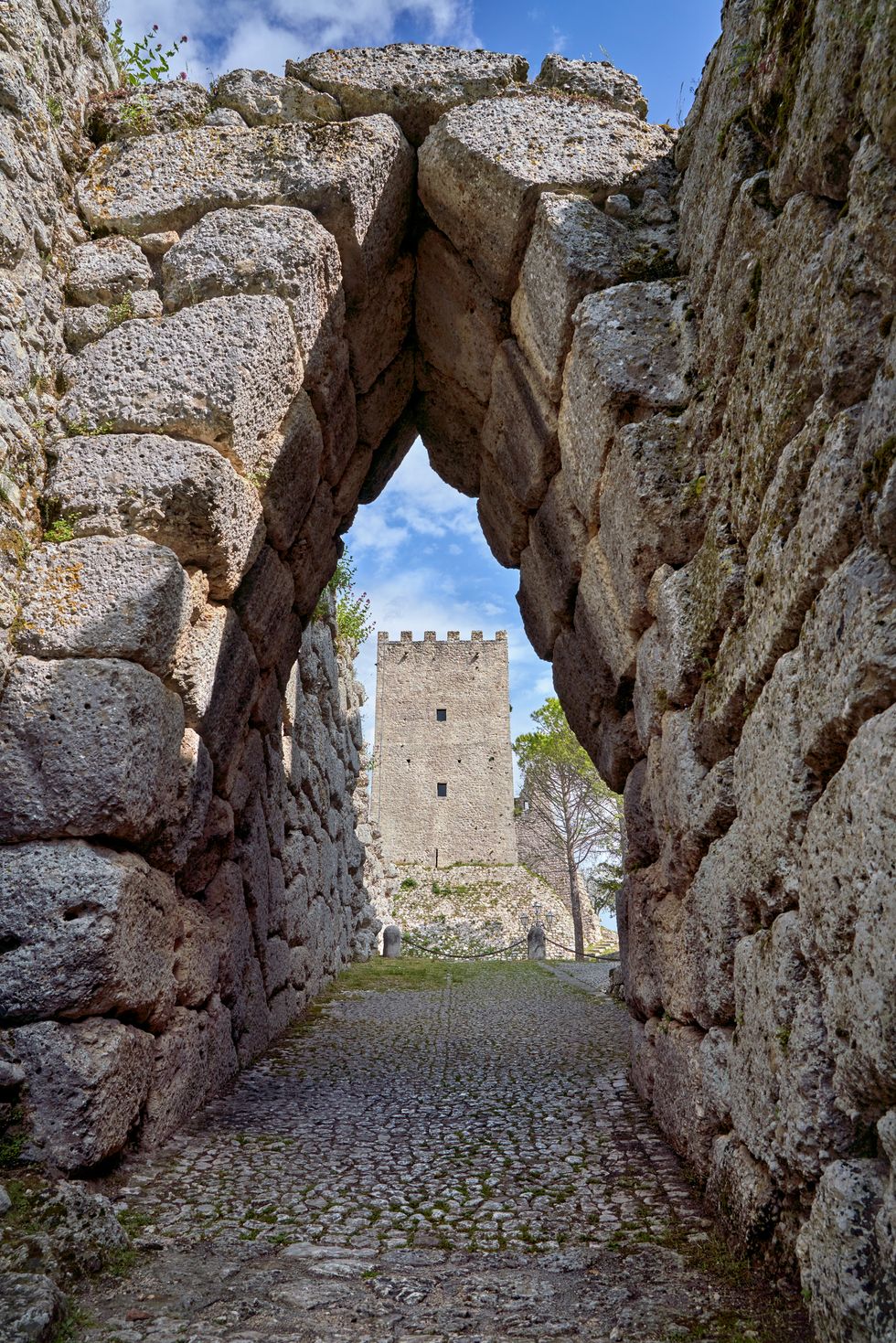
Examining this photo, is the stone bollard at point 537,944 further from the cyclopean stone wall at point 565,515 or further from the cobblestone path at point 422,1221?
the cobblestone path at point 422,1221

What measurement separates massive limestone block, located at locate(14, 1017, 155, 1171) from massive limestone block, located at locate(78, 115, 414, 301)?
3.92 metres

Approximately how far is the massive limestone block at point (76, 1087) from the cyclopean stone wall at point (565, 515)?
0.9 inches

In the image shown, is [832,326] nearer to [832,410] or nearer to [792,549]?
[832,410]

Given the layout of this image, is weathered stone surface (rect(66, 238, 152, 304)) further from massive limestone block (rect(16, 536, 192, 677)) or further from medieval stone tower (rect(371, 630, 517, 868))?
medieval stone tower (rect(371, 630, 517, 868))

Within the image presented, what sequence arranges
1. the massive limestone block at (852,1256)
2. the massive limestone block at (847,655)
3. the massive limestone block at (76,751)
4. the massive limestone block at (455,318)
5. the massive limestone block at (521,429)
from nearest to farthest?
1. the massive limestone block at (852,1256)
2. the massive limestone block at (847,655)
3. the massive limestone block at (76,751)
4. the massive limestone block at (521,429)
5. the massive limestone block at (455,318)

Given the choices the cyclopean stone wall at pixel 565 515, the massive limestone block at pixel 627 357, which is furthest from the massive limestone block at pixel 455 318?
the massive limestone block at pixel 627 357

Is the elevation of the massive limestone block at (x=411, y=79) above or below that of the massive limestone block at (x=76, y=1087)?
above

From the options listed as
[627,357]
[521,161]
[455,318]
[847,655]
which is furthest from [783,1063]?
[455,318]

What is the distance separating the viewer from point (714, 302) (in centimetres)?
355

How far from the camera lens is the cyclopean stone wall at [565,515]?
202 centimetres

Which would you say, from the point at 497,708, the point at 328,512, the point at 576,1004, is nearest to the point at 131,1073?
the point at 328,512

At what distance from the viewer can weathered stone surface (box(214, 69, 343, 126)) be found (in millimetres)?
4840

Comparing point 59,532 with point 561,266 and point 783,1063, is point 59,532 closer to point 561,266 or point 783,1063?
point 561,266

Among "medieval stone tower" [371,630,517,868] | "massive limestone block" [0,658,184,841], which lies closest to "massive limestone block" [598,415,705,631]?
"massive limestone block" [0,658,184,841]
